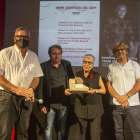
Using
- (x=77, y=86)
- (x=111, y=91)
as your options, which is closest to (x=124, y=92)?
(x=111, y=91)

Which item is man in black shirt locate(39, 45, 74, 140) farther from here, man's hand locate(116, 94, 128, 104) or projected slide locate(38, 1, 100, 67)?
man's hand locate(116, 94, 128, 104)

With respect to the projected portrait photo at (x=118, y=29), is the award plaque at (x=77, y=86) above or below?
below

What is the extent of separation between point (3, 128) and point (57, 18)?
2.28 meters

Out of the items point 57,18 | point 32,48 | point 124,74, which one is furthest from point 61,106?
point 57,18

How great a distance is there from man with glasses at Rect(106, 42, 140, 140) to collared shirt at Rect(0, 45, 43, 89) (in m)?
1.30

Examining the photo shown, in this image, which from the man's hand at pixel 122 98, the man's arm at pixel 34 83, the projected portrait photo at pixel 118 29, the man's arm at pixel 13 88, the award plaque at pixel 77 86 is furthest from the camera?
the projected portrait photo at pixel 118 29

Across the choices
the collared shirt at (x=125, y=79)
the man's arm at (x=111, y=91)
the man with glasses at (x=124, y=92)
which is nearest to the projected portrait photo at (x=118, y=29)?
the man with glasses at (x=124, y=92)

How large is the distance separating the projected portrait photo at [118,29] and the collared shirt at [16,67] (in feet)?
5.40

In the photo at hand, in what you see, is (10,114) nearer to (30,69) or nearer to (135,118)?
(30,69)

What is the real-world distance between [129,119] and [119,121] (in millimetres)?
167

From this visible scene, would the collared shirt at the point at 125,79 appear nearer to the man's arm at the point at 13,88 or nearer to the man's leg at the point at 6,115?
the man's arm at the point at 13,88

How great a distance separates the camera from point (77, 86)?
2.17m

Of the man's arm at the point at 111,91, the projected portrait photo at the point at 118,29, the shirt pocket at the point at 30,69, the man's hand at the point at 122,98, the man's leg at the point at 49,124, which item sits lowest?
the man's leg at the point at 49,124

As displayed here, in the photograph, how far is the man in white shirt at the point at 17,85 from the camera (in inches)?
79.4
